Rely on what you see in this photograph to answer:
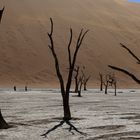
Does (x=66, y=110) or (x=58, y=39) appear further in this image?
(x=58, y=39)

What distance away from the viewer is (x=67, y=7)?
432 feet

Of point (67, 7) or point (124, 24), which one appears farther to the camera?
point (67, 7)

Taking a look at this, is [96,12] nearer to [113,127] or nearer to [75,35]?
[75,35]

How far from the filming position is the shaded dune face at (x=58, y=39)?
297 feet

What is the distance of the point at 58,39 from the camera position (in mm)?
103625

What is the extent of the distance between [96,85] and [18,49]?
51.9 feet

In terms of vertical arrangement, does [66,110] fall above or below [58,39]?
below

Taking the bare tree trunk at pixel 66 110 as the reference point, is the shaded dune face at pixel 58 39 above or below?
above

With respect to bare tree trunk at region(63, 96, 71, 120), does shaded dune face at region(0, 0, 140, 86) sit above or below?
above

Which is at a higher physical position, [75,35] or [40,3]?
[40,3]

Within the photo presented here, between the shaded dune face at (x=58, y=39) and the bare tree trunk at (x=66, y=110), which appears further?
the shaded dune face at (x=58, y=39)

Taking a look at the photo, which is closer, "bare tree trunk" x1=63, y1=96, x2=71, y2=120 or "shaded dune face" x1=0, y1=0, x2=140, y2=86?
"bare tree trunk" x1=63, y1=96, x2=71, y2=120

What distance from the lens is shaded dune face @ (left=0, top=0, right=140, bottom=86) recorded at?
90375 millimetres

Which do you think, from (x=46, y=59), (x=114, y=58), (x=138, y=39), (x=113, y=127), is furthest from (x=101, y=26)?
(x=113, y=127)
